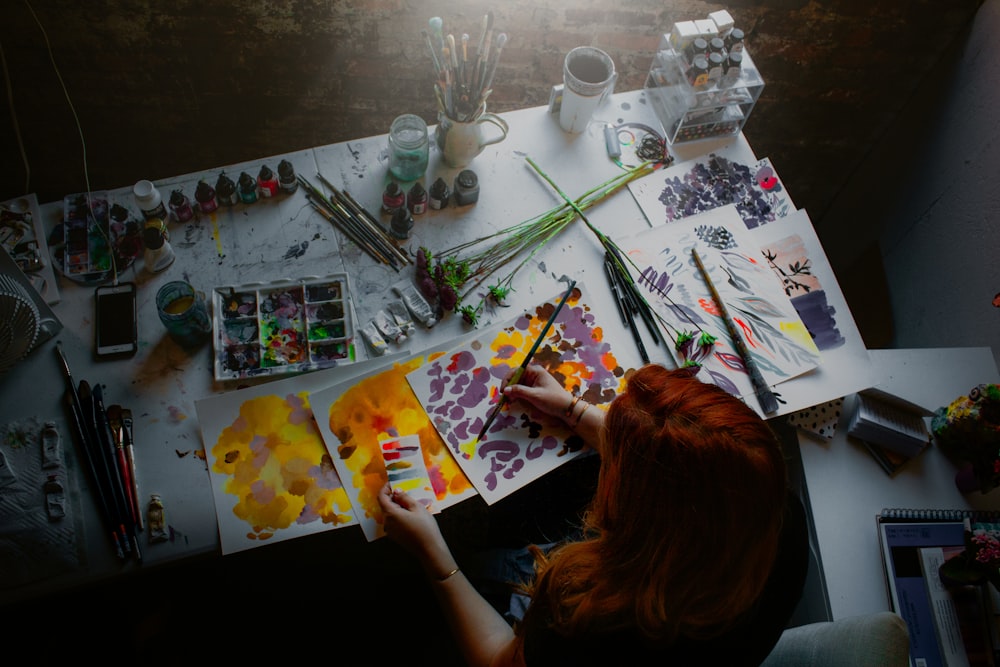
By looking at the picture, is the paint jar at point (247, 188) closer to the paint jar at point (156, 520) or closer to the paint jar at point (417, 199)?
the paint jar at point (417, 199)

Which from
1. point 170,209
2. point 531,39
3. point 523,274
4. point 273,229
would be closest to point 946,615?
point 523,274

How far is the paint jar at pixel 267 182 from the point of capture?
1.43m

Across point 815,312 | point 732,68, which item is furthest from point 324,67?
point 815,312

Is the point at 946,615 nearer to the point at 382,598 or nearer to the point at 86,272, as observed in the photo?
the point at 382,598

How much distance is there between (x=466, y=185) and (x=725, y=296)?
25.5 inches

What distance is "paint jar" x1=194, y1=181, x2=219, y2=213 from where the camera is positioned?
4.59ft

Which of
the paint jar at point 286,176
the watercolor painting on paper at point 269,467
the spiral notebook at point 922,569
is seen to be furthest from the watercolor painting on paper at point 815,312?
the paint jar at point 286,176

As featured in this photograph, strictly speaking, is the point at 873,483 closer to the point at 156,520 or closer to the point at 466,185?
the point at 466,185

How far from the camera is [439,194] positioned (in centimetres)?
147

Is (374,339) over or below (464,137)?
below

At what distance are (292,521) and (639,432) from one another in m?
0.65

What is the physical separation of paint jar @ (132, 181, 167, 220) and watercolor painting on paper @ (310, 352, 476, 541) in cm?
55

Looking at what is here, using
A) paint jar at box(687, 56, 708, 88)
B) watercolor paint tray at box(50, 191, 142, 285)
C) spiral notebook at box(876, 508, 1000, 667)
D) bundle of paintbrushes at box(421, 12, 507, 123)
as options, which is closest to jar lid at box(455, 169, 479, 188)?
bundle of paintbrushes at box(421, 12, 507, 123)

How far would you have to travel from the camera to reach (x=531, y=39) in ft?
7.09
